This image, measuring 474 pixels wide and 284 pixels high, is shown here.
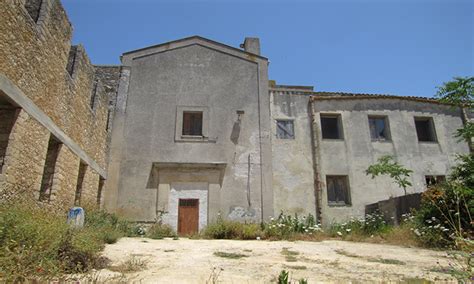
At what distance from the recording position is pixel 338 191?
13.3m

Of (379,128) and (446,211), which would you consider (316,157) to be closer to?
(379,128)

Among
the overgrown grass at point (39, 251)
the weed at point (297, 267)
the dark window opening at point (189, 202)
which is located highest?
the dark window opening at point (189, 202)

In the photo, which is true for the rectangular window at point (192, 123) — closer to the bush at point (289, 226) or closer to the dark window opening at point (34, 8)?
the bush at point (289, 226)

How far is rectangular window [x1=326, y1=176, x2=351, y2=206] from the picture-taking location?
42.9 feet

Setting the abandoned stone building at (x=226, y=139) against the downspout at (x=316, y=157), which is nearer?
the abandoned stone building at (x=226, y=139)

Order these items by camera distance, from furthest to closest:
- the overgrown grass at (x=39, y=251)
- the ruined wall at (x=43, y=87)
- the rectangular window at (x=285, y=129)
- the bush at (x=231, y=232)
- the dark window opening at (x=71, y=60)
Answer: the rectangular window at (x=285, y=129)
the bush at (x=231, y=232)
the dark window opening at (x=71, y=60)
the ruined wall at (x=43, y=87)
the overgrown grass at (x=39, y=251)

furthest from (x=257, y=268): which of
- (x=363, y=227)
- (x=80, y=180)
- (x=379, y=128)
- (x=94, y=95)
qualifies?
(x=379, y=128)

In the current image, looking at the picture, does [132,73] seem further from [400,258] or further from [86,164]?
[400,258]

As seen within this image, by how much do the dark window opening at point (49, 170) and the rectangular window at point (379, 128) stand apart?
12634 mm

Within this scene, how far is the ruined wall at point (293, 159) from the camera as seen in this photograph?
12656 millimetres

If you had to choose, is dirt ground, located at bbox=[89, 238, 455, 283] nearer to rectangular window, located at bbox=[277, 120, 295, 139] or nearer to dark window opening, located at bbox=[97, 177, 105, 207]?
dark window opening, located at bbox=[97, 177, 105, 207]

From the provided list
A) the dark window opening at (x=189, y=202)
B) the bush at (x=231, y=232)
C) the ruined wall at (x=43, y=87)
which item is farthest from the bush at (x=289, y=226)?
the ruined wall at (x=43, y=87)

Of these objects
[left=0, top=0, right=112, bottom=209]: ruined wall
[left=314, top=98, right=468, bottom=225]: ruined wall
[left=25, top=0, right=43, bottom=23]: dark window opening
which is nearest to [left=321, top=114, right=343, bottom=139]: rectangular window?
[left=314, top=98, right=468, bottom=225]: ruined wall

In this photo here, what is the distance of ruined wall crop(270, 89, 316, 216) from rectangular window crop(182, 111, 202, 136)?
324 centimetres
